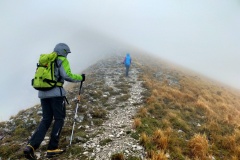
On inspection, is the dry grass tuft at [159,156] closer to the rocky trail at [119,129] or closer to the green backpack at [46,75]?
the rocky trail at [119,129]

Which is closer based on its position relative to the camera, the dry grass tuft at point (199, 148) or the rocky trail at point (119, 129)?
the rocky trail at point (119, 129)

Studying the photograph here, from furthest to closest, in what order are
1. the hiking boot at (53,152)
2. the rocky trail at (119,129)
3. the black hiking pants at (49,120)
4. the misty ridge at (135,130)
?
the misty ridge at (135,130) < the rocky trail at (119,129) < the hiking boot at (53,152) < the black hiking pants at (49,120)

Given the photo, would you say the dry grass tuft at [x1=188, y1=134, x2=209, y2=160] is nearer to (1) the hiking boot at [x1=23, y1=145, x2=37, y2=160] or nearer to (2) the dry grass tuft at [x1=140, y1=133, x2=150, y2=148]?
(2) the dry grass tuft at [x1=140, y1=133, x2=150, y2=148]

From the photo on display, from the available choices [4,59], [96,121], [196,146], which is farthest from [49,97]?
[4,59]

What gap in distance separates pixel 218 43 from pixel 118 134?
199 m

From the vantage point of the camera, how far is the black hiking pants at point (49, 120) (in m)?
8.29

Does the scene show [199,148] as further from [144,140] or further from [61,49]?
[61,49]

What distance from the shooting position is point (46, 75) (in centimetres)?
802

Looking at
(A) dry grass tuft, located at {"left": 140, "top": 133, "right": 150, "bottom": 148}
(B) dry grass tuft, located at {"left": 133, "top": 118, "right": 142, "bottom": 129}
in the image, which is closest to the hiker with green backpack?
(A) dry grass tuft, located at {"left": 140, "top": 133, "right": 150, "bottom": 148}

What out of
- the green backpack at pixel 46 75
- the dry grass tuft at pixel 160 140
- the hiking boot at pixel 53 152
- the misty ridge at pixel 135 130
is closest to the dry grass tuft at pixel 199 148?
the misty ridge at pixel 135 130

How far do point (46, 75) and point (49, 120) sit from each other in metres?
1.75

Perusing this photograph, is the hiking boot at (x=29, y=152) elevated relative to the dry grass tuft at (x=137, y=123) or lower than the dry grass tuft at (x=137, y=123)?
lower

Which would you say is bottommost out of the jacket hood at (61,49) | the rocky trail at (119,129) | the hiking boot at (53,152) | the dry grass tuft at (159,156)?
the hiking boot at (53,152)

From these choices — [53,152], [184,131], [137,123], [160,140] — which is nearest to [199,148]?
[160,140]
